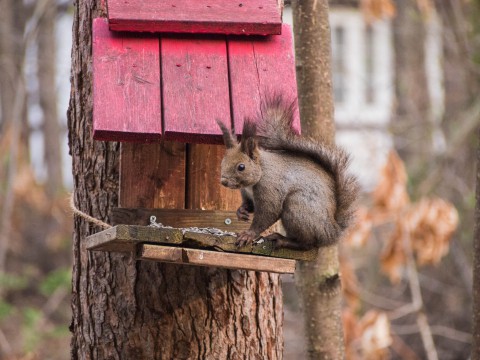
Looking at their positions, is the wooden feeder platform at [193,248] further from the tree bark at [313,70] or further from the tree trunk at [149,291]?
the tree bark at [313,70]

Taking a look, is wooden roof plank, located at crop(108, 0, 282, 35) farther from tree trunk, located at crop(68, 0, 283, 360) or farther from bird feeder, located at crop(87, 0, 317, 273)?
tree trunk, located at crop(68, 0, 283, 360)

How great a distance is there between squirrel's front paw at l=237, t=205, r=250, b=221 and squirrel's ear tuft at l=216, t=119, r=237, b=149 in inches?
11.9

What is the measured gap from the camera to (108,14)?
9.18 ft

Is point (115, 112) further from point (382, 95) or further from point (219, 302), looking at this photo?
point (382, 95)

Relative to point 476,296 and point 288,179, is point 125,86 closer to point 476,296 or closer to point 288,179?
point 288,179

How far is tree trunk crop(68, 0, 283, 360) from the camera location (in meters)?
2.96

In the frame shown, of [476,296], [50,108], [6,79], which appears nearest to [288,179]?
[476,296]

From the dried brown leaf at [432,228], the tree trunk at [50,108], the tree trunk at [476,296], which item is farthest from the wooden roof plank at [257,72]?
the tree trunk at [50,108]

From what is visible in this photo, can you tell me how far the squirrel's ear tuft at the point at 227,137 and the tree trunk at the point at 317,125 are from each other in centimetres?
103

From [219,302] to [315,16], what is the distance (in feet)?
4.49

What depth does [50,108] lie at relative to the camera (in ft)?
37.3

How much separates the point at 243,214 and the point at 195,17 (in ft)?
2.27

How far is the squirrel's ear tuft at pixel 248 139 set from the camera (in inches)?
102

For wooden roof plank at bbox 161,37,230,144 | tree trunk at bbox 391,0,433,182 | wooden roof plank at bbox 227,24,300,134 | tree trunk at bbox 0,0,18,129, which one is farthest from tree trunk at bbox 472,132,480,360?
tree trunk at bbox 0,0,18,129
